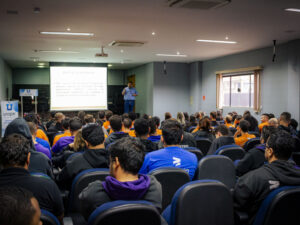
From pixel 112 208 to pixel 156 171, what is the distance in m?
0.89

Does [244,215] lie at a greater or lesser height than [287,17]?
lesser

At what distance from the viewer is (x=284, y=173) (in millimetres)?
1958

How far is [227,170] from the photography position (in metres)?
3.02

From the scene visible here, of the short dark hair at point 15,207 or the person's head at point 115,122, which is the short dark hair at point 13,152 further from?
the person's head at point 115,122

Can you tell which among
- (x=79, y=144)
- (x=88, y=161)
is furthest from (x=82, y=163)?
(x=79, y=144)

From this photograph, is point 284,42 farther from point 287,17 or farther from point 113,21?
point 113,21

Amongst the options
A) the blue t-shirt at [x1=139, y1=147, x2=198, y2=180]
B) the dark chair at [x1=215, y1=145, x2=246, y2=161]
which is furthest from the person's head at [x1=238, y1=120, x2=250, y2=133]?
the blue t-shirt at [x1=139, y1=147, x2=198, y2=180]

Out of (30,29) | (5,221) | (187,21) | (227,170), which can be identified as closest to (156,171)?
(227,170)

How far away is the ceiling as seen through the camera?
5.08 meters

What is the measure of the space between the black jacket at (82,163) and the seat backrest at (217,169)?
0.96 m

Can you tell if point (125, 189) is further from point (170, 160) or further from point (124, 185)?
point (170, 160)

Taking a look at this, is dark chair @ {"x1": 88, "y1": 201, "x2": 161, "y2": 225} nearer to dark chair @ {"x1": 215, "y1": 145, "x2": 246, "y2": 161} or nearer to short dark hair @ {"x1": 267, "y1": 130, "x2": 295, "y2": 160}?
short dark hair @ {"x1": 267, "y1": 130, "x2": 295, "y2": 160}

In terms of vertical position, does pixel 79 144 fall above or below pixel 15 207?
below

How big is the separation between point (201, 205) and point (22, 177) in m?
1.11
